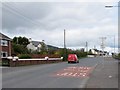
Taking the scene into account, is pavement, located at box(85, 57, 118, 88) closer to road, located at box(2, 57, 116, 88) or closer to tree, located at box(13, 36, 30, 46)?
road, located at box(2, 57, 116, 88)

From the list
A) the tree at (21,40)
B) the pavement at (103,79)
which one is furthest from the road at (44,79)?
the tree at (21,40)

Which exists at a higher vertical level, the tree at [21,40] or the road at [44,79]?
the tree at [21,40]

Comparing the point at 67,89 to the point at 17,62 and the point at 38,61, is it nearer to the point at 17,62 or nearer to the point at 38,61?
the point at 17,62

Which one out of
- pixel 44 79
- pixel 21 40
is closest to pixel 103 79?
pixel 44 79

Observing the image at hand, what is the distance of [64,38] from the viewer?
87.3 metres

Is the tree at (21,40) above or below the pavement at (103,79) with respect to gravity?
above

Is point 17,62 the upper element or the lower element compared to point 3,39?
lower

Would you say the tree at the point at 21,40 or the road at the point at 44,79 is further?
the tree at the point at 21,40

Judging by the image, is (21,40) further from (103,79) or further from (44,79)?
(103,79)

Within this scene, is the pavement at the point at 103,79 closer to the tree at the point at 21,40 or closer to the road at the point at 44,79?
the road at the point at 44,79

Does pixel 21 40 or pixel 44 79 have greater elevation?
pixel 21 40

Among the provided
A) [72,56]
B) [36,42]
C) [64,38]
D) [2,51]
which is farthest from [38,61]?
[36,42]

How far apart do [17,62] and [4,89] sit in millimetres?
30019

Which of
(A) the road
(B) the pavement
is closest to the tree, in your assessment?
(A) the road
